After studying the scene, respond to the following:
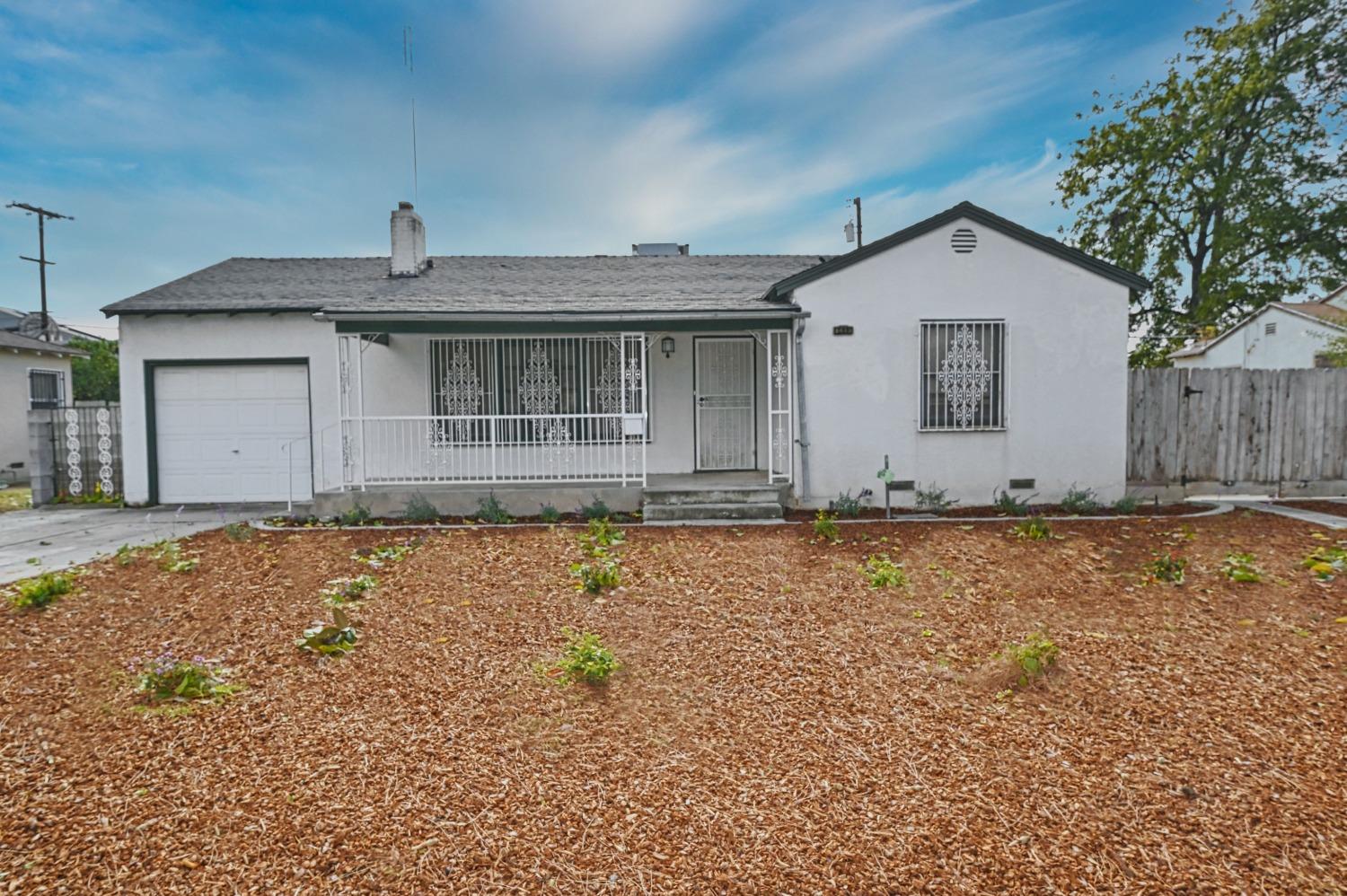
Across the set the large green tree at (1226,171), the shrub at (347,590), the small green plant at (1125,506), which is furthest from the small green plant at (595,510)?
the large green tree at (1226,171)

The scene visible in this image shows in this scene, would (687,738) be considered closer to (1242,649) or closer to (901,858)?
(901,858)

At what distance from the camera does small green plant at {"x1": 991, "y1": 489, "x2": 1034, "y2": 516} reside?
8617 mm

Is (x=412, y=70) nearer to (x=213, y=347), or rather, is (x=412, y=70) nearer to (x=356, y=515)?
(x=213, y=347)

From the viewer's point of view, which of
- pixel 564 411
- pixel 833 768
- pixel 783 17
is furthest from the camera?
pixel 564 411

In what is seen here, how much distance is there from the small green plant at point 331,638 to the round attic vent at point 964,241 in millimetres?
8452

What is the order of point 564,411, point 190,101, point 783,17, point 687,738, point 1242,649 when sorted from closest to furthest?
1. point 687,738
2. point 1242,649
3. point 783,17
4. point 564,411
5. point 190,101

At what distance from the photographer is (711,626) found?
478 centimetres

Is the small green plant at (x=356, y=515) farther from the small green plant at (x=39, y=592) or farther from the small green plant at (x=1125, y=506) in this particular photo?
the small green plant at (x=1125, y=506)

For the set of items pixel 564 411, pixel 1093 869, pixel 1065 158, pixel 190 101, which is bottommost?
pixel 1093 869

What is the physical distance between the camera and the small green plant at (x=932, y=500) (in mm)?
8859

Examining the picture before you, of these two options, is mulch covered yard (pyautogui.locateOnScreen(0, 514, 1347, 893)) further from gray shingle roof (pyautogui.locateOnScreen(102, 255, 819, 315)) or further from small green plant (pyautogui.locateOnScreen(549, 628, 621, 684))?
gray shingle roof (pyautogui.locateOnScreen(102, 255, 819, 315))

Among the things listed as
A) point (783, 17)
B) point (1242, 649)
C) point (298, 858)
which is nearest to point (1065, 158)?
point (783, 17)

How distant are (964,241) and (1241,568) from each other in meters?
5.10

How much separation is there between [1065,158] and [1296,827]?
65.1 feet
